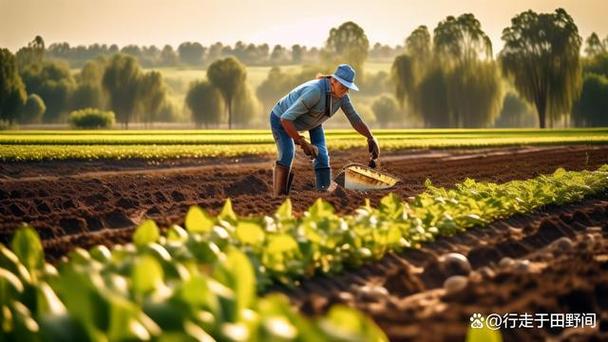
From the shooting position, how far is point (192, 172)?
56.9 ft

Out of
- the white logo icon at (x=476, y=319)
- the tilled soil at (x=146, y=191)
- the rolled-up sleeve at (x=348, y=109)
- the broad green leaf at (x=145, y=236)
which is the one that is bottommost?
the tilled soil at (x=146, y=191)

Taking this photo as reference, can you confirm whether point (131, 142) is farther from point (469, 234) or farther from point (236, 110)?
point (236, 110)

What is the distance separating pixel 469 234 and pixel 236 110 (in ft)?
268

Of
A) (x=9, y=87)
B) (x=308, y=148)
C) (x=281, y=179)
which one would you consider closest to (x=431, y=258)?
(x=308, y=148)

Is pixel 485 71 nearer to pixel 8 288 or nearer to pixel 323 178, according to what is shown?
pixel 323 178

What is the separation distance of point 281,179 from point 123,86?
80.2 m

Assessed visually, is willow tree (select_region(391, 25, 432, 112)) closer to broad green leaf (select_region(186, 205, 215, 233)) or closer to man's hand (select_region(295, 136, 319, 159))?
man's hand (select_region(295, 136, 319, 159))

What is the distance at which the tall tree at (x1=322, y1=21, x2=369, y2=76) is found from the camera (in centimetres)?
8594

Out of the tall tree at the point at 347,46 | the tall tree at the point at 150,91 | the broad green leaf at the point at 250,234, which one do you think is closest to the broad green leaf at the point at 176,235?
the broad green leaf at the point at 250,234

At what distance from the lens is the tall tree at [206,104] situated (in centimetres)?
9000

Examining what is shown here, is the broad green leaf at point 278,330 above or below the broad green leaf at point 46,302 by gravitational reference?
above

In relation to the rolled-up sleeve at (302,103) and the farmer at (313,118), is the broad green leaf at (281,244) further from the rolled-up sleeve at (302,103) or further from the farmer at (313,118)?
the rolled-up sleeve at (302,103)

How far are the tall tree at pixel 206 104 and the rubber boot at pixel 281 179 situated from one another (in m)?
79.6

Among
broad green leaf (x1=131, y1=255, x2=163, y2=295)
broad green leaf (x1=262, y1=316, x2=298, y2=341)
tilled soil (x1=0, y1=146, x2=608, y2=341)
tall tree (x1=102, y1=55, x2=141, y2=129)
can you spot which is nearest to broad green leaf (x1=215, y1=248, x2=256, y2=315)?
broad green leaf (x1=131, y1=255, x2=163, y2=295)
